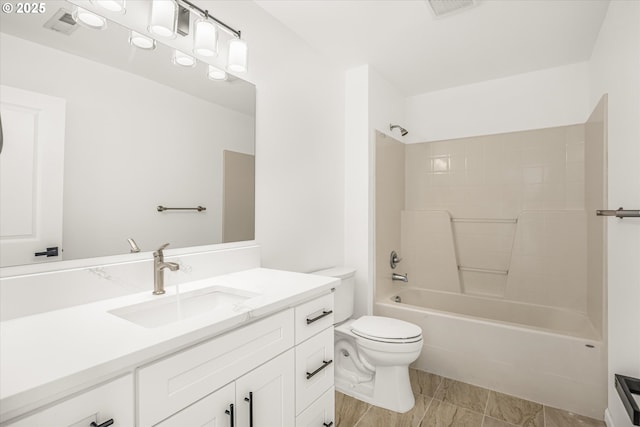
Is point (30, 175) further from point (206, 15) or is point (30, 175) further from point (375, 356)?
point (375, 356)

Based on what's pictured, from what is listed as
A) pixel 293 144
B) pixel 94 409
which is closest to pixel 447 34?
pixel 293 144

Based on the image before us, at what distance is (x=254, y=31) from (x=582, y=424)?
2.92 metres

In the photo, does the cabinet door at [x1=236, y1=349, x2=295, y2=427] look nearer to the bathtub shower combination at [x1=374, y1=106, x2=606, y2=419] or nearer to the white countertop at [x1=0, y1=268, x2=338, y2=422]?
the white countertop at [x1=0, y1=268, x2=338, y2=422]

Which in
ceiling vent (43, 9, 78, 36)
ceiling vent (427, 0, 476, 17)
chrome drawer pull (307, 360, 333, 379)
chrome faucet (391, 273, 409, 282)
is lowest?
chrome drawer pull (307, 360, 333, 379)

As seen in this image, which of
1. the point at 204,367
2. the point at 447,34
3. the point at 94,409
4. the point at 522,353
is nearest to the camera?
the point at 94,409

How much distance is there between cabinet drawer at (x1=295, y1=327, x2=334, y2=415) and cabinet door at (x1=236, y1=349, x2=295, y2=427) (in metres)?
0.05

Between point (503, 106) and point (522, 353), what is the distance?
206 cm

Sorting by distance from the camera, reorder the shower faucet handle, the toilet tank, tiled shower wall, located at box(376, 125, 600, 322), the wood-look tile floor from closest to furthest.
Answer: the wood-look tile floor → the toilet tank → tiled shower wall, located at box(376, 125, 600, 322) → the shower faucet handle

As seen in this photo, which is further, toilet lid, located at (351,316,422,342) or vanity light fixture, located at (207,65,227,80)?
toilet lid, located at (351,316,422,342)

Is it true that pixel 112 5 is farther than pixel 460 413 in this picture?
No

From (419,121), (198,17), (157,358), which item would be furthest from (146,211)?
(419,121)

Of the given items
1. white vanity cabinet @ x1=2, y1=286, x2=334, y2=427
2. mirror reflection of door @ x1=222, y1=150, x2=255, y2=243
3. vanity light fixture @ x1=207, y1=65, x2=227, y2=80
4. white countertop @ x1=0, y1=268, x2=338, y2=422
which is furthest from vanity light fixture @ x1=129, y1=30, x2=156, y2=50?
white vanity cabinet @ x1=2, y1=286, x2=334, y2=427

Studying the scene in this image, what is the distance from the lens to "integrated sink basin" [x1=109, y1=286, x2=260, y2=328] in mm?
1104

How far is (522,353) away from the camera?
6.94 feet
